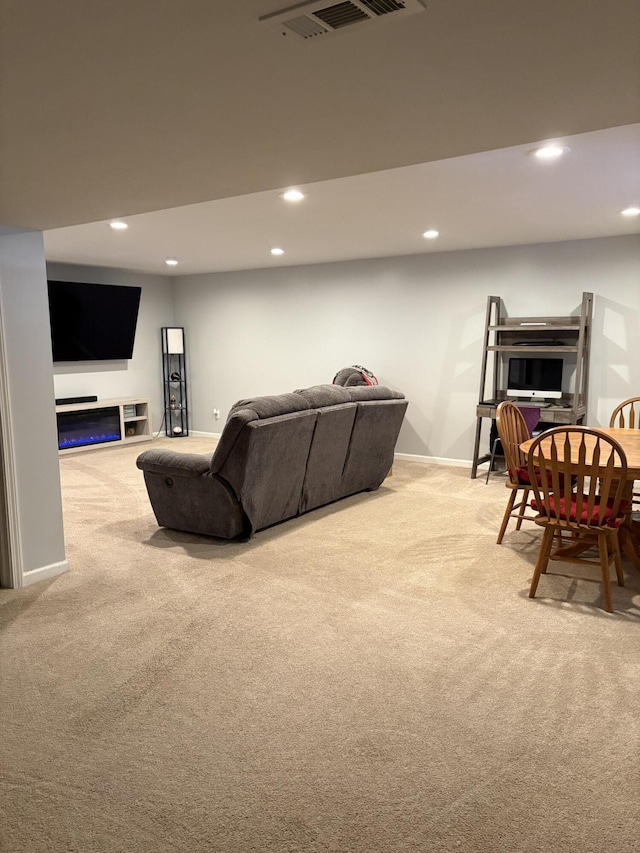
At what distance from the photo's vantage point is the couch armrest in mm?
4344

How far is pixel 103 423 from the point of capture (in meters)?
8.55

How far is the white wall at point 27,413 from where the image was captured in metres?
3.55

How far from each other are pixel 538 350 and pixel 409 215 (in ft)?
6.55

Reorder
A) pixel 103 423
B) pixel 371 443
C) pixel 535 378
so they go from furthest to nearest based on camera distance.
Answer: pixel 103 423 < pixel 535 378 < pixel 371 443

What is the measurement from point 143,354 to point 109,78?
7821 mm

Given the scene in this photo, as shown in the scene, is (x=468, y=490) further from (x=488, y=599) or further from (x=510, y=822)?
(x=510, y=822)

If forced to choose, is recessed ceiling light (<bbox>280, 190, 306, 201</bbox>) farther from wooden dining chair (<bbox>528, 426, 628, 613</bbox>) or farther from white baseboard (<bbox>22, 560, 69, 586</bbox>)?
white baseboard (<bbox>22, 560, 69, 586</bbox>)

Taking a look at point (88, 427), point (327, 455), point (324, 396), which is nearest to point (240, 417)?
point (324, 396)

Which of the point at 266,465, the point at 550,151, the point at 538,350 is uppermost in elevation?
the point at 550,151

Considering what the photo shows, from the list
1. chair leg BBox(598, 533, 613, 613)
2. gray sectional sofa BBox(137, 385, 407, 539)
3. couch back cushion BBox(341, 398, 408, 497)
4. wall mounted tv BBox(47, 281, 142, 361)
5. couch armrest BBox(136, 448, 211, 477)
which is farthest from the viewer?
wall mounted tv BBox(47, 281, 142, 361)

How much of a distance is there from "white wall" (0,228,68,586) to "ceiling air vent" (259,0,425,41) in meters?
2.64

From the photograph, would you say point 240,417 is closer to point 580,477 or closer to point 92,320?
point 580,477

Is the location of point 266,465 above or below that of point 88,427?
above

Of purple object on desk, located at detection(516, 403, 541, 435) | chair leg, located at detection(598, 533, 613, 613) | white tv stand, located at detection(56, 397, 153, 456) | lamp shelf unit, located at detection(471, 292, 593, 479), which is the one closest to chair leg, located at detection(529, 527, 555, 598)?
chair leg, located at detection(598, 533, 613, 613)
